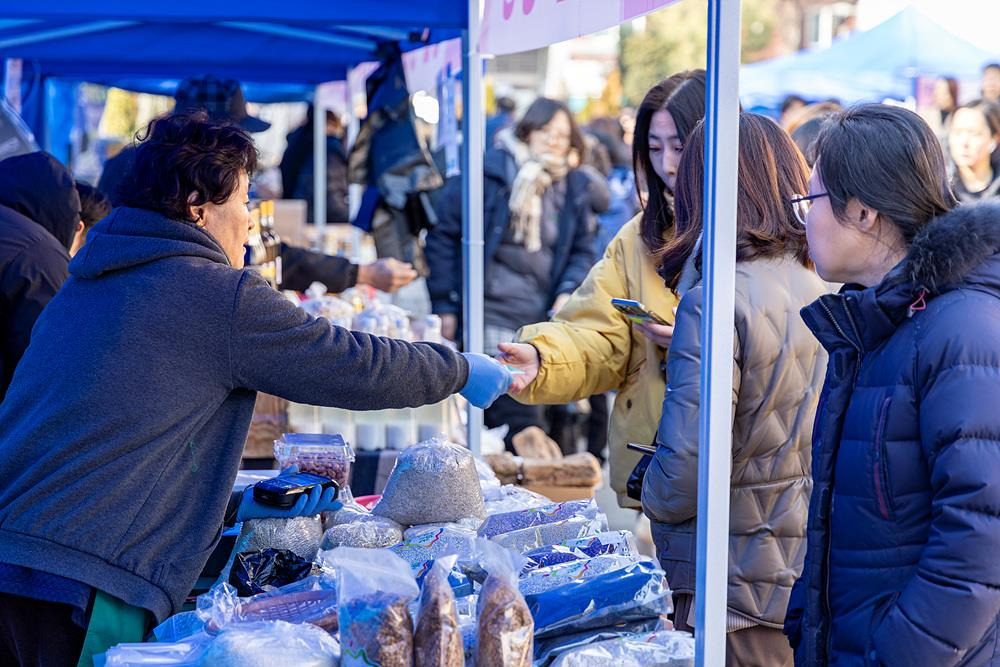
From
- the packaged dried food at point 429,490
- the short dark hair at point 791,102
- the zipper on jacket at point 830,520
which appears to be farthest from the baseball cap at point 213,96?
the short dark hair at point 791,102

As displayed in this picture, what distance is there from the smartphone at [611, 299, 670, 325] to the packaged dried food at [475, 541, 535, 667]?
1251 millimetres

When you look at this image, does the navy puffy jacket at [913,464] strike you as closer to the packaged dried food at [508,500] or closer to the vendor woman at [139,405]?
the packaged dried food at [508,500]

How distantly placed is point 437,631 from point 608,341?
1.64 m

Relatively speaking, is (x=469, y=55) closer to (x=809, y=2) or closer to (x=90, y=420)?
(x=90, y=420)

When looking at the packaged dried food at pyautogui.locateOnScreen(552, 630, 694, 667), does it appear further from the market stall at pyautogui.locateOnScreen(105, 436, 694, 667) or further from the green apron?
the green apron

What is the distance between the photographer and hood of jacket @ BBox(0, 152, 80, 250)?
3.72 meters

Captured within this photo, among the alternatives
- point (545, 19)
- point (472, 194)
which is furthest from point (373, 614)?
point (472, 194)

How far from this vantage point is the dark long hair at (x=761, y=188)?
2.60m

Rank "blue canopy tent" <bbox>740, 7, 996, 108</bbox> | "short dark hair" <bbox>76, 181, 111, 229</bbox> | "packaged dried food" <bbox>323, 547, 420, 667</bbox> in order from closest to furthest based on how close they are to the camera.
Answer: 1. "packaged dried food" <bbox>323, 547, 420, 667</bbox>
2. "short dark hair" <bbox>76, 181, 111, 229</bbox>
3. "blue canopy tent" <bbox>740, 7, 996, 108</bbox>

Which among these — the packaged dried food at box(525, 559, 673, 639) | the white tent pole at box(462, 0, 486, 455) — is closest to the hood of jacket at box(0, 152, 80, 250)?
the white tent pole at box(462, 0, 486, 455)

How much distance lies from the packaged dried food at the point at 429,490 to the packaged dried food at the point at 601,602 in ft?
1.97

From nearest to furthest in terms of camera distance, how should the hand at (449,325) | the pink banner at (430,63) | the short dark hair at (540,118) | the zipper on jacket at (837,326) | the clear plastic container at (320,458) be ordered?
the zipper on jacket at (837,326)
the clear plastic container at (320,458)
the pink banner at (430,63)
the hand at (449,325)
the short dark hair at (540,118)

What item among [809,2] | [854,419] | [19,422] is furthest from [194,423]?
[809,2]

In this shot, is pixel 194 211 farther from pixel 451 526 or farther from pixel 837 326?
pixel 837 326
